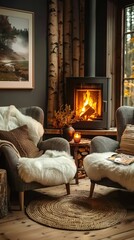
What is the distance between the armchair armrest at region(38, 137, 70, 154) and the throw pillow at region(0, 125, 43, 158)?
9cm

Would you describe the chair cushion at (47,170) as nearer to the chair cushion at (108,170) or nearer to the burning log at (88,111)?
the chair cushion at (108,170)

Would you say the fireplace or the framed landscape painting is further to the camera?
the fireplace

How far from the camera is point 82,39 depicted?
5.02 metres

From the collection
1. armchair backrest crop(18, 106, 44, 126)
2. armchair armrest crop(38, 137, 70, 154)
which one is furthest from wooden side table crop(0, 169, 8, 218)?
armchair backrest crop(18, 106, 44, 126)

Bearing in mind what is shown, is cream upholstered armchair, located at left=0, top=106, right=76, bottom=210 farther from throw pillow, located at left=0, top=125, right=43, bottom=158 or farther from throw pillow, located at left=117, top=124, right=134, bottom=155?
throw pillow, located at left=117, top=124, right=134, bottom=155

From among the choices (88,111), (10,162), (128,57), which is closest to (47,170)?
(10,162)

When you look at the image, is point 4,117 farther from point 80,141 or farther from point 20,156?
point 80,141

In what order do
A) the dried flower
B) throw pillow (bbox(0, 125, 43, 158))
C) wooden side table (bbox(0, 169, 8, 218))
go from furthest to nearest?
1. the dried flower
2. throw pillow (bbox(0, 125, 43, 158))
3. wooden side table (bbox(0, 169, 8, 218))

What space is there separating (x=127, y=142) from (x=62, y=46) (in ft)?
6.25

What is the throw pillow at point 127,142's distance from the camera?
368cm

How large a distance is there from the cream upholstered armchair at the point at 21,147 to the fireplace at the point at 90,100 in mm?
765

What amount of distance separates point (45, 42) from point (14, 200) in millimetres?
2352

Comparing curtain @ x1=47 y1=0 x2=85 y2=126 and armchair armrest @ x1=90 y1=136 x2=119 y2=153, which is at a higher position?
curtain @ x1=47 y1=0 x2=85 y2=126

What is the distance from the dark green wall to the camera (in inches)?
184
